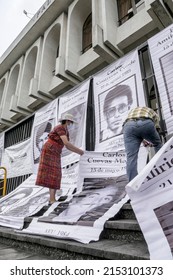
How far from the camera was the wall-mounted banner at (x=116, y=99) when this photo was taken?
146 inches

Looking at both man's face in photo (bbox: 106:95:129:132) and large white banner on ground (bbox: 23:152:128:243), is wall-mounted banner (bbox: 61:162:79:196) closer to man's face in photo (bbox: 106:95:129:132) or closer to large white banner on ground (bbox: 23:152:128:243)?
large white banner on ground (bbox: 23:152:128:243)

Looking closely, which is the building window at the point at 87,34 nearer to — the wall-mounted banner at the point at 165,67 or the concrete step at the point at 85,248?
the wall-mounted banner at the point at 165,67

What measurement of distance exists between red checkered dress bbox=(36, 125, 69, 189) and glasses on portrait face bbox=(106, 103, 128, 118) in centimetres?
119

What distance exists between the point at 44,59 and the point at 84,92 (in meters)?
4.32

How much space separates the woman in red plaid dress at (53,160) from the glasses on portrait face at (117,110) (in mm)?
1050

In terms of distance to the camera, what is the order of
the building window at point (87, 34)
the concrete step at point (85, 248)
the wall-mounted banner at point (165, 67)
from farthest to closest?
the building window at point (87, 34) → the wall-mounted banner at point (165, 67) → the concrete step at point (85, 248)

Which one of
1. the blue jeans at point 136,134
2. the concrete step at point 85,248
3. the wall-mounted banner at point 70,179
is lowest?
the concrete step at point 85,248

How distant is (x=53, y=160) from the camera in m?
3.21

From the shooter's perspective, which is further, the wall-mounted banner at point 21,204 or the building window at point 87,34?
the building window at point 87,34

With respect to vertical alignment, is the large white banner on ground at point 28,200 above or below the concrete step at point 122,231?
above

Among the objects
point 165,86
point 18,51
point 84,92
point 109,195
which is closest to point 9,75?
point 18,51

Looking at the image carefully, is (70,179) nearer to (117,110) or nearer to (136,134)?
(117,110)

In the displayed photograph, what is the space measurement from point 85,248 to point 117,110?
9.00 feet

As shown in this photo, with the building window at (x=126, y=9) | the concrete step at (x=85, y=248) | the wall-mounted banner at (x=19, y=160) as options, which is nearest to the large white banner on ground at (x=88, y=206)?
the concrete step at (x=85, y=248)
